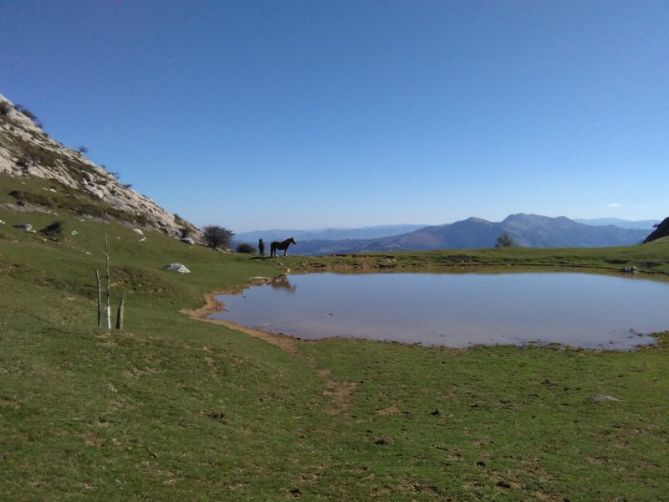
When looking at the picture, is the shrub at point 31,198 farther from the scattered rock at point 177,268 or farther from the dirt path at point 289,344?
the dirt path at point 289,344

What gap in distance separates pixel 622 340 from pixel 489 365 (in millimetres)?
16482

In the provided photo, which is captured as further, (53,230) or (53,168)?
(53,168)

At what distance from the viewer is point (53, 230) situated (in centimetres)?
6391

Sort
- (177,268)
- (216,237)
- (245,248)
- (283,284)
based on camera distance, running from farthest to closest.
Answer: (245,248) < (216,237) < (283,284) < (177,268)

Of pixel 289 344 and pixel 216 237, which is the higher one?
pixel 216 237

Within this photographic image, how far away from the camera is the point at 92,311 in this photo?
3309 cm

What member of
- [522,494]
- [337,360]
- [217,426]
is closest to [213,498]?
[217,426]

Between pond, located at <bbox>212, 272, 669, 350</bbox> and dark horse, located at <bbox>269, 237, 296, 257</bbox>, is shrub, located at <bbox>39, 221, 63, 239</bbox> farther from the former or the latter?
dark horse, located at <bbox>269, 237, 296, 257</bbox>

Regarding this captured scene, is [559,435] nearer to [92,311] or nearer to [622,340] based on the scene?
[622,340]

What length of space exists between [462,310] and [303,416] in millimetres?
34065

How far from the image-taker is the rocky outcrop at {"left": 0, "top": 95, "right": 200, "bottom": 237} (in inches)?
3681

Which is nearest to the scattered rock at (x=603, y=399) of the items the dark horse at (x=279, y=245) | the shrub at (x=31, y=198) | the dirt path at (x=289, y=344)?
the dirt path at (x=289, y=344)

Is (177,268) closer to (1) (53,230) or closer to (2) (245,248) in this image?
(1) (53,230)

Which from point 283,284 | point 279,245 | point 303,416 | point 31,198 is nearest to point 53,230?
point 31,198
